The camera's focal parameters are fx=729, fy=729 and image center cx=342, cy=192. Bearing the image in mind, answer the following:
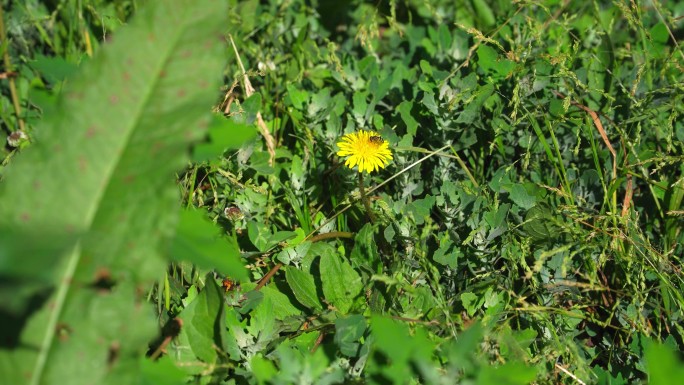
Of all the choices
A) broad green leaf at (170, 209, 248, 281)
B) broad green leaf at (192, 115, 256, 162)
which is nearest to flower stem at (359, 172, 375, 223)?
broad green leaf at (192, 115, 256, 162)

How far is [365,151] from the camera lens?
8.14 feet

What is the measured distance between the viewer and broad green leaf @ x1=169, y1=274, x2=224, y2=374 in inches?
75.8

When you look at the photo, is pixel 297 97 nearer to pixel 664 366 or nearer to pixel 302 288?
pixel 302 288

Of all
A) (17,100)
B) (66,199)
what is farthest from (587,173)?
(17,100)

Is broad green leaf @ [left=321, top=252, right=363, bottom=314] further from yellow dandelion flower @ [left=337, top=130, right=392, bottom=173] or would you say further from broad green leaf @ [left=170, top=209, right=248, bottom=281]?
broad green leaf @ [left=170, top=209, right=248, bottom=281]

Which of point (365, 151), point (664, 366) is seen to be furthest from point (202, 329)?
point (664, 366)

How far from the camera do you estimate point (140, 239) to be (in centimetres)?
139

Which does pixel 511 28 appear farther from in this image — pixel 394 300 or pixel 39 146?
pixel 39 146

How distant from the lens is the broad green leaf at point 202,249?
56.4 inches

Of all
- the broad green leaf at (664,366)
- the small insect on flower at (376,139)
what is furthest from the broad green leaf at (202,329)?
the broad green leaf at (664,366)

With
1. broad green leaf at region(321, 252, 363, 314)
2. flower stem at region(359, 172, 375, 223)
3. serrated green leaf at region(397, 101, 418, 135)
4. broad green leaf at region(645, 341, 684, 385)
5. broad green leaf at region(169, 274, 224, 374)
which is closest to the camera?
broad green leaf at region(645, 341, 684, 385)

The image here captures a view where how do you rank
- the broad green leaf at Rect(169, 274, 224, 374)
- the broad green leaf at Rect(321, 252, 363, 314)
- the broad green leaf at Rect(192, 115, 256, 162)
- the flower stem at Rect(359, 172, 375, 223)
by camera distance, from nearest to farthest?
the broad green leaf at Rect(192, 115, 256, 162), the broad green leaf at Rect(169, 274, 224, 374), the broad green leaf at Rect(321, 252, 363, 314), the flower stem at Rect(359, 172, 375, 223)

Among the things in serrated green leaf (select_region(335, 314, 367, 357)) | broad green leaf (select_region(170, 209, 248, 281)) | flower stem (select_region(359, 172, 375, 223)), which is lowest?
serrated green leaf (select_region(335, 314, 367, 357))

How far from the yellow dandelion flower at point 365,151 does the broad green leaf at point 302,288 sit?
0.41m
